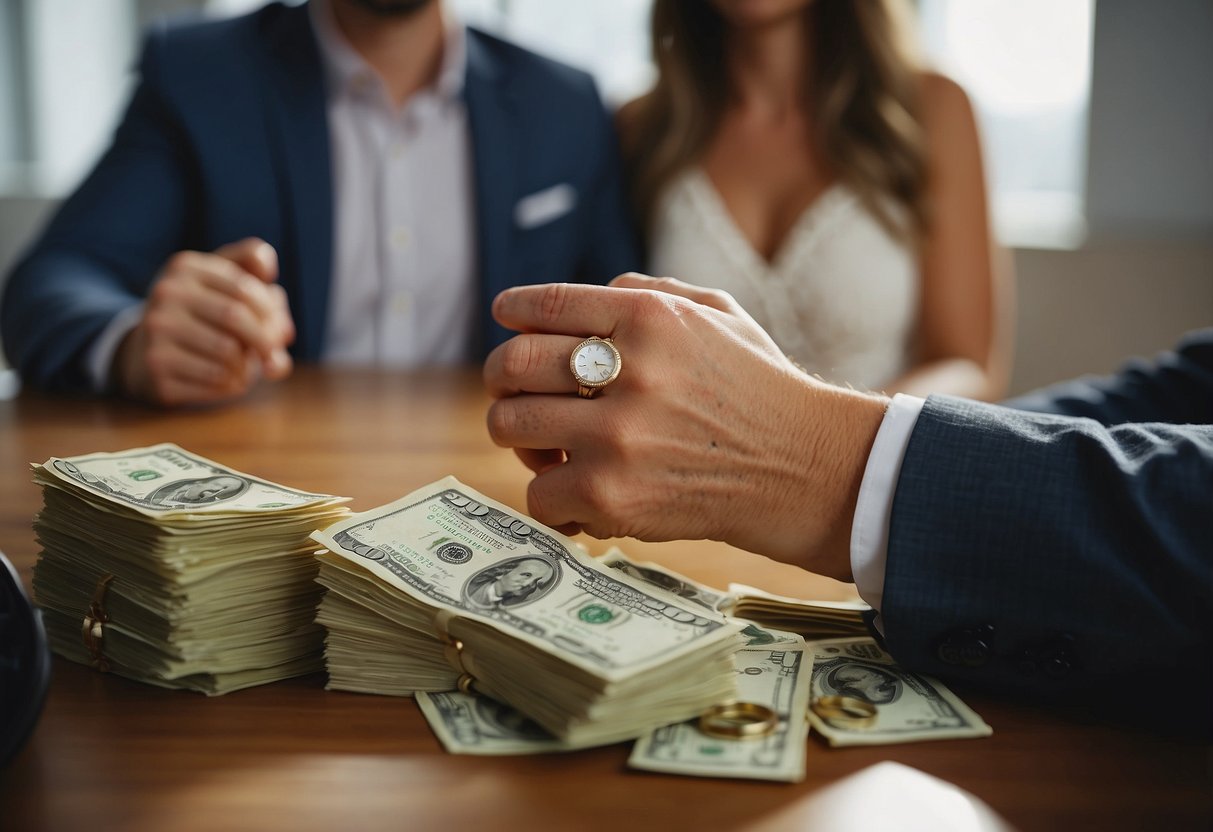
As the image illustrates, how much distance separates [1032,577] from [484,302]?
5.59 ft

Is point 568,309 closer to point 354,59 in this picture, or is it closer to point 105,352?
point 105,352

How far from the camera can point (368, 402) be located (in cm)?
165

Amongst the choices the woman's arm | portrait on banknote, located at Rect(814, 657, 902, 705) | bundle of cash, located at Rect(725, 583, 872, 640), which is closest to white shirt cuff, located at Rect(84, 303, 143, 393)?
bundle of cash, located at Rect(725, 583, 872, 640)

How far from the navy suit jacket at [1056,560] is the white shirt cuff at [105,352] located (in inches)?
54.2

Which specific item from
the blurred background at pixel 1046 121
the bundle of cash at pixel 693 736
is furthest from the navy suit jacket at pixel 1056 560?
the blurred background at pixel 1046 121

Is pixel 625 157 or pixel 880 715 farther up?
pixel 625 157

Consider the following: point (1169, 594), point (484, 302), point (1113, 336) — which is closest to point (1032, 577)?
point (1169, 594)

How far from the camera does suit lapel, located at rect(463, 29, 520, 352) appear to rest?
224 cm

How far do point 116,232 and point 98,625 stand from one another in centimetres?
155

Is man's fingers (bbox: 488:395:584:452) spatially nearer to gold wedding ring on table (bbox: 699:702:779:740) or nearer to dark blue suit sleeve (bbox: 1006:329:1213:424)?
gold wedding ring on table (bbox: 699:702:779:740)

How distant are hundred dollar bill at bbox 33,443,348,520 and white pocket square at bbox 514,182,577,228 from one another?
1.46 metres

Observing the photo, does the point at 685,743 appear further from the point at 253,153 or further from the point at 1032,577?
the point at 253,153

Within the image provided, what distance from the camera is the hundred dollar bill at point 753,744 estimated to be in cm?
62

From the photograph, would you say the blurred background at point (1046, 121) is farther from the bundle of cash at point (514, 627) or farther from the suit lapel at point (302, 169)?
the bundle of cash at point (514, 627)
